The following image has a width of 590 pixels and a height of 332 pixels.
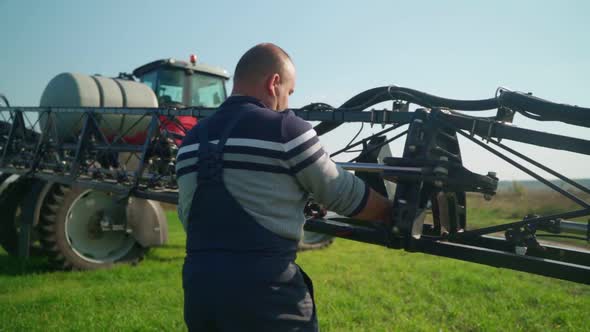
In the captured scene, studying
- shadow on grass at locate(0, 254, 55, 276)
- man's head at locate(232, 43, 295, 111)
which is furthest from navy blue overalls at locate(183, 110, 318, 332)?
shadow on grass at locate(0, 254, 55, 276)

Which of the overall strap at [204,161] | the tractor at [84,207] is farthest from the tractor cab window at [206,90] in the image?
the overall strap at [204,161]

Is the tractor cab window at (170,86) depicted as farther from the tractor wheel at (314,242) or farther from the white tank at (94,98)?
the tractor wheel at (314,242)

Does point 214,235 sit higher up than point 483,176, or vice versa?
point 483,176

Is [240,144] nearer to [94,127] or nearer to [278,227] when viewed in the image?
[278,227]

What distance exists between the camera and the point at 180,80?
8.52 meters

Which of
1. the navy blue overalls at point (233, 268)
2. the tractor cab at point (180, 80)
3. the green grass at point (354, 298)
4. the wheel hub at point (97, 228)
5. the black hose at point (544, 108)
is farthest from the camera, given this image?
the tractor cab at point (180, 80)

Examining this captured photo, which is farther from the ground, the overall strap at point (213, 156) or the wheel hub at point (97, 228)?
the overall strap at point (213, 156)

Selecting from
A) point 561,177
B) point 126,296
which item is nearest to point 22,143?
point 126,296

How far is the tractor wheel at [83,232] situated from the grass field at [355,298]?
243 millimetres

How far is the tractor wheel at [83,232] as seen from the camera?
6449 mm

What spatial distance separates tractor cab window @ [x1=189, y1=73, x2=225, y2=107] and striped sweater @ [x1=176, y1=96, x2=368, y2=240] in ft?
23.2

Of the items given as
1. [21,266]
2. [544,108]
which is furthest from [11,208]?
[544,108]

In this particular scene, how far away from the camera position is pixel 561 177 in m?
2.48

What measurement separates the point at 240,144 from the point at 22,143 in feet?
21.3
